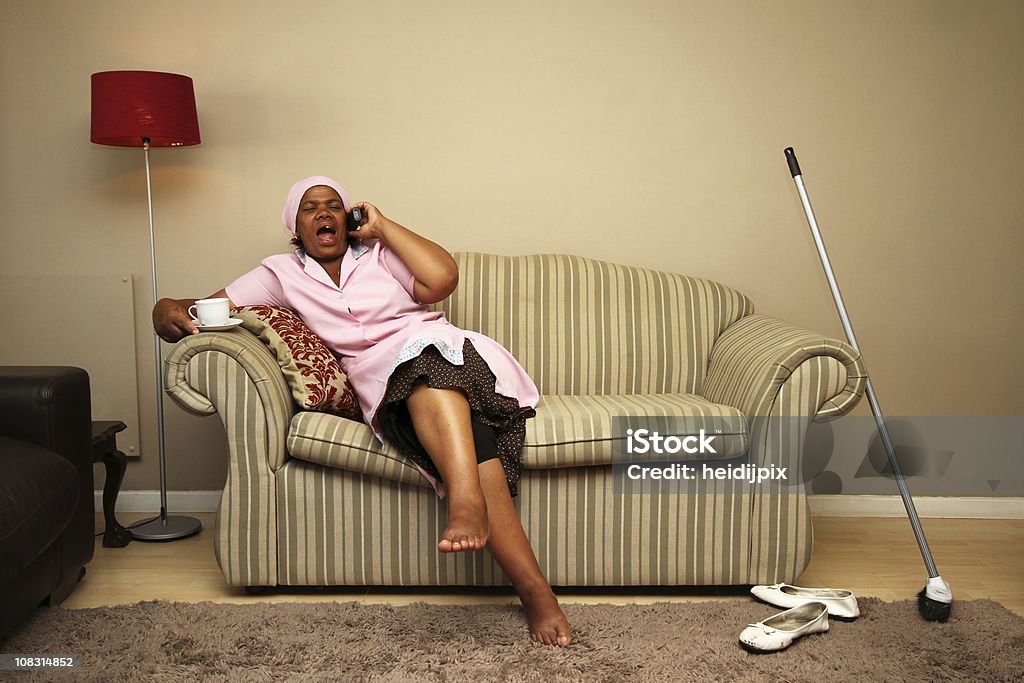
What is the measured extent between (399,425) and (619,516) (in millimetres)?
586

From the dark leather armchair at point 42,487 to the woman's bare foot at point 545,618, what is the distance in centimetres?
99

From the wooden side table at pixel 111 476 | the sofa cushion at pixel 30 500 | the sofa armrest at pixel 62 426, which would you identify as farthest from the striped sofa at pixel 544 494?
the wooden side table at pixel 111 476

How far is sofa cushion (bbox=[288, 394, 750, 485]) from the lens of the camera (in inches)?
83.0

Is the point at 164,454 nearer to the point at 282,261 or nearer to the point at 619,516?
the point at 282,261

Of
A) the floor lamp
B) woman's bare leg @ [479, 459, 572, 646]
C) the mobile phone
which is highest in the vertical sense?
the floor lamp

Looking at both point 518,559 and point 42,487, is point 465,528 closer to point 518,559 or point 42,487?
point 518,559

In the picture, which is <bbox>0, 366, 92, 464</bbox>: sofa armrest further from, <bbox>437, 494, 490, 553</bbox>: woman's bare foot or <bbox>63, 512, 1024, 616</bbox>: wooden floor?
<bbox>437, 494, 490, 553</bbox>: woman's bare foot

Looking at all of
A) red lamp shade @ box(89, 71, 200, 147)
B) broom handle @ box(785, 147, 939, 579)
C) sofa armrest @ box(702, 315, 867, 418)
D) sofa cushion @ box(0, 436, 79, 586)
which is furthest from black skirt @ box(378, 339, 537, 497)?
red lamp shade @ box(89, 71, 200, 147)

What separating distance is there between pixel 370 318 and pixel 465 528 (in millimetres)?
744

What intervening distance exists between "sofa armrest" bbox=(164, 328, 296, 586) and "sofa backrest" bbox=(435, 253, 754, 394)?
30.2 inches

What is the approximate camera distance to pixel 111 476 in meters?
2.65

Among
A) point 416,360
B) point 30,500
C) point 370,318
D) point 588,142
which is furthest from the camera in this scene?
point 588,142

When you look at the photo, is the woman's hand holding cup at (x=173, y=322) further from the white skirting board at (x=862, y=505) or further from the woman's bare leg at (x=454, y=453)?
the white skirting board at (x=862, y=505)

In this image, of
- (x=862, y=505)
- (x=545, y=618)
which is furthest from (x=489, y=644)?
(x=862, y=505)
